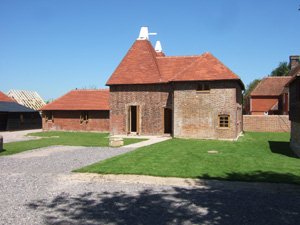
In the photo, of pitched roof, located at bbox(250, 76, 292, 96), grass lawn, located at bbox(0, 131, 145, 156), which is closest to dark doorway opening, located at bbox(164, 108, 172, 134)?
grass lawn, located at bbox(0, 131, 145, 156)

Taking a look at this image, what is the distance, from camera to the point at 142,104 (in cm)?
2958

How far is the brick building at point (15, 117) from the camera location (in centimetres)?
4119

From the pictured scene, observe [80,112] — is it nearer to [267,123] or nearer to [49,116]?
[49,116]

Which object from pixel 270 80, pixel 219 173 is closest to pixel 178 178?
pixel 219 173

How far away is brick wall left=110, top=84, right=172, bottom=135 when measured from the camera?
2906 centimetres

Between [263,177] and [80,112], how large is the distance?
28220 millimetres

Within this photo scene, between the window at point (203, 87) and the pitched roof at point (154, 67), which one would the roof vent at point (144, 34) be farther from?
the window at point (203, 87)

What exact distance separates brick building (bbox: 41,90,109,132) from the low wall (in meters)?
14.9

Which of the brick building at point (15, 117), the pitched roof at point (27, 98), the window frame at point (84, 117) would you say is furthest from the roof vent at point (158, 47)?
the pitched roof at point (27, 98)

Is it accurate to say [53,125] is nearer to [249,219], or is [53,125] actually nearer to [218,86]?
[218,86]

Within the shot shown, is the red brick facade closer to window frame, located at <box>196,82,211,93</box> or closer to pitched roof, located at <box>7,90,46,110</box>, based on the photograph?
window frame, located at <box>196,82,211,93</box>

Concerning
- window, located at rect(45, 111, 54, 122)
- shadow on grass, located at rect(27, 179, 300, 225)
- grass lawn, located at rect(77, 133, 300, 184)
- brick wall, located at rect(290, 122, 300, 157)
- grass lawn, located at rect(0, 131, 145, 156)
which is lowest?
shadow on grass, located at rect(27, 179, 300, 225)

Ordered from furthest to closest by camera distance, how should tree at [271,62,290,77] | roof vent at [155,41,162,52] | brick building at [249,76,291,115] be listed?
tree at [271,62,290,77] < brick building at [249,76,291,115] < roof vent at [155,41,162,52]

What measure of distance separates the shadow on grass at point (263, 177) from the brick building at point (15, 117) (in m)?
34.1
